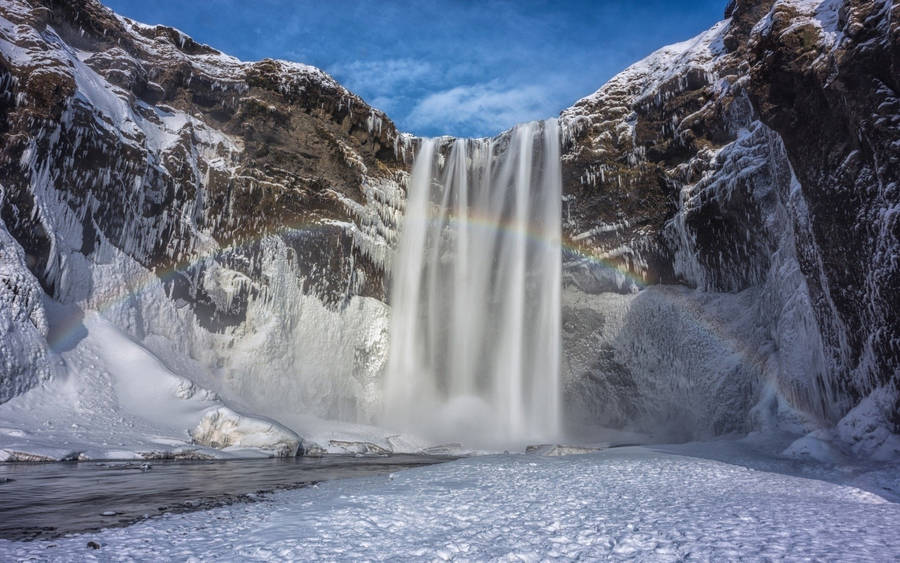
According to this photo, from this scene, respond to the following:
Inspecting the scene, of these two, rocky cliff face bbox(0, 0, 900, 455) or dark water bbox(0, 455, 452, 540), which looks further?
rocky cliff face bbox(0, 0, 900, 455)

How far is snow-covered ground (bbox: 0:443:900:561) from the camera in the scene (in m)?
4.95

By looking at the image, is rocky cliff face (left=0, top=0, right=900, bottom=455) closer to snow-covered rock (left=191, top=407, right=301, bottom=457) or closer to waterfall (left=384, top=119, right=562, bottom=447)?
waterfall (left=384, top=119, right=562, bottom=447)

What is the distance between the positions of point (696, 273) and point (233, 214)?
27.1 m

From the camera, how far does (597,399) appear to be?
3250cm

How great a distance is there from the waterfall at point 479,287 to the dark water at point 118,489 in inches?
757

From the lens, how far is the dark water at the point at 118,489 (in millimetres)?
6555

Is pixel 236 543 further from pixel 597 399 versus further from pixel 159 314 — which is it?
pixel 597 399

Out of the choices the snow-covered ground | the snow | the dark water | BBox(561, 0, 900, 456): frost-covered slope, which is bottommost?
the dark water

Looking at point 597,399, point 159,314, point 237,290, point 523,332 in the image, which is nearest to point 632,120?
point 523,332

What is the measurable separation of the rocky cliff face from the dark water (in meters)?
8.25

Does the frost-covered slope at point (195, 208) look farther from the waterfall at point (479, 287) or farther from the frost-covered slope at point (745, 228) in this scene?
the frost-covered slope at point (745, 228)

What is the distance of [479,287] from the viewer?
35.0 m

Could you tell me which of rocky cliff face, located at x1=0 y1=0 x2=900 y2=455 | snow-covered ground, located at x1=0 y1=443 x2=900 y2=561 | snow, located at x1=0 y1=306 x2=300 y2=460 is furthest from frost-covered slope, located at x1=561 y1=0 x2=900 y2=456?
snow, located at x1=0 y1=306 x2=300 y2=460

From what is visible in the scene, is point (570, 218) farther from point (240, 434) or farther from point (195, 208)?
point (240, 434)
